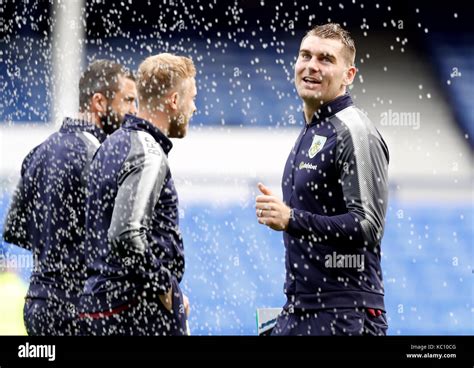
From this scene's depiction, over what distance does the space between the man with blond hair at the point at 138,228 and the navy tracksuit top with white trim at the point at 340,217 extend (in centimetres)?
21

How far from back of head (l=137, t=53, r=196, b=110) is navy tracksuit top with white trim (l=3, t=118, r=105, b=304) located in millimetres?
174

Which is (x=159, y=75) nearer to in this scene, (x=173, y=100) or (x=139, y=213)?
(x=173, y=100)

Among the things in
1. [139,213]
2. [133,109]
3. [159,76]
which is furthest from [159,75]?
[139,213]

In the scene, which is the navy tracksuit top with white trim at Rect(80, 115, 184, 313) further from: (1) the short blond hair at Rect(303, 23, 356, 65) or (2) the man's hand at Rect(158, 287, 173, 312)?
(1) the short blond hair at Rect(303, 23, 356, 65)

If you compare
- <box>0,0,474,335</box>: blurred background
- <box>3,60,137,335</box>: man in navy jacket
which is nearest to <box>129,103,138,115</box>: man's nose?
<box>3,60,137,335</box>: man in navy jacket

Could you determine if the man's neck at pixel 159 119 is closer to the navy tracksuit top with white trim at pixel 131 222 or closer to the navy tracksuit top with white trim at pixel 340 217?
the navy tracksuit top with white trim at pixel 131 222

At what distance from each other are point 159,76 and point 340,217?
1.31ft

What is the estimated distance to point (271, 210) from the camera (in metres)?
1.46

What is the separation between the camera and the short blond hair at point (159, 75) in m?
1.61

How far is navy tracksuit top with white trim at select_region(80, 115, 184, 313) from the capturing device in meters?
1.51

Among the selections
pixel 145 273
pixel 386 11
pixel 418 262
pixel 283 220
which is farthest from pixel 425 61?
pixel 145 273

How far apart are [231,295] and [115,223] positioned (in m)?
0.70

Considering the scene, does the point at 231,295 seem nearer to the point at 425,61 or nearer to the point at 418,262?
the point at 418,262

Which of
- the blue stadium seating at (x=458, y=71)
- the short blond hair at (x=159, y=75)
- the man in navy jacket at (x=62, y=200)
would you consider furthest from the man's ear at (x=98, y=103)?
the blue stadium seating at (x=458, y=71)
